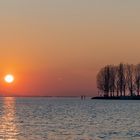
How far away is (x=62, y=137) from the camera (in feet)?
159

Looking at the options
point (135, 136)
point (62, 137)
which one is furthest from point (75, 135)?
point (135, 136)

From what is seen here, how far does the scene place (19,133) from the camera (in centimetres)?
5275

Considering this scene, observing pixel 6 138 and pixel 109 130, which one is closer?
pixel 6 138

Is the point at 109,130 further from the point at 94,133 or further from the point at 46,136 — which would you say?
the point at 46,136

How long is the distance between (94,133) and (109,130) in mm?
4604

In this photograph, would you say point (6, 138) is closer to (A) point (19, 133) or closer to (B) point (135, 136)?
(A) point (19, 133)

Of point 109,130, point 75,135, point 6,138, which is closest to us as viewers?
point 6,138

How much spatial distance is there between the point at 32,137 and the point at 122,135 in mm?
9673

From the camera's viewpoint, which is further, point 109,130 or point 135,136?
point 109,130

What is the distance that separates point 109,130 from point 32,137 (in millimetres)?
11592

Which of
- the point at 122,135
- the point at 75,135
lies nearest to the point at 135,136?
the point at 122,135

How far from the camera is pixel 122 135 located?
51.1 meters

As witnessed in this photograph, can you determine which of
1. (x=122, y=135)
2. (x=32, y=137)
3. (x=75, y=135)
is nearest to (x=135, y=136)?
(x=122, y=135)

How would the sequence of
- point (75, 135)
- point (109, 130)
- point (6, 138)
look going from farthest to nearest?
point (109, 130) < point (75, 135) < point (6, 138)
